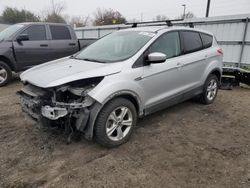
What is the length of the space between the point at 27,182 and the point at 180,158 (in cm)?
198

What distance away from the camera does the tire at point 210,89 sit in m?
5.38

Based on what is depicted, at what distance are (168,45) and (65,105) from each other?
2.21m

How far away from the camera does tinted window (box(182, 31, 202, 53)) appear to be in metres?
4.69

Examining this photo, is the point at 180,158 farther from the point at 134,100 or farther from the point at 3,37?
the point at 3,37

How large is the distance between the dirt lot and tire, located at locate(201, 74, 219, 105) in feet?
2.46

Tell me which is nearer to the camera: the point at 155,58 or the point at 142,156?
the point at 142,156

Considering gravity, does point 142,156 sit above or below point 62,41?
below

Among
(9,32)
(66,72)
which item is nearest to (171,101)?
(66,72)

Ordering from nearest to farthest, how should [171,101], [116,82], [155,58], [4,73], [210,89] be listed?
[116,82] < [155,58] < [171,101] < [210,89] < [4,73]

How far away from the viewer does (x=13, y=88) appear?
7094 mm

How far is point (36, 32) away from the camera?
308 inches

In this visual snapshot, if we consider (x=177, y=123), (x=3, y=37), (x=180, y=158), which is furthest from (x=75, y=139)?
(x=3, y=37)

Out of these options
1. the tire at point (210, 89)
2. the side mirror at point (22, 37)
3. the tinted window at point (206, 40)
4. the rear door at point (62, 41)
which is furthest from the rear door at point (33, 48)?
the tire at point (210, 89)

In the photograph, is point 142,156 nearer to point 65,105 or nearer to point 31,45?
point 65,105
